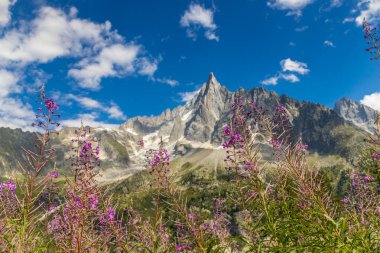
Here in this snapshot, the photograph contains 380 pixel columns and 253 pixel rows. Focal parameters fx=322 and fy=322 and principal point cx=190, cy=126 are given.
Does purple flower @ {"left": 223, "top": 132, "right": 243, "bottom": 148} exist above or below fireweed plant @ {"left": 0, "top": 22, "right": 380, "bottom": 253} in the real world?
above

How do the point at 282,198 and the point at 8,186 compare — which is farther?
the point at 8,186

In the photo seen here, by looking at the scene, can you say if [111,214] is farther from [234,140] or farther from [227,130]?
[227,130]

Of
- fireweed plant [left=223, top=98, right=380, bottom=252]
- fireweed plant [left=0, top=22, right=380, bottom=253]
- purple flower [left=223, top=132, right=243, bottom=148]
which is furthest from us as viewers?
purple flower [left=223, top=132, right=243, bottom=148]

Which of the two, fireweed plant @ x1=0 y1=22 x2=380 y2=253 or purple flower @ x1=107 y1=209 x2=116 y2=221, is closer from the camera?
fireweed plant @ x1=0 y1=22 x2=380 y2=253

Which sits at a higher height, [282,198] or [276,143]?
[276,143]

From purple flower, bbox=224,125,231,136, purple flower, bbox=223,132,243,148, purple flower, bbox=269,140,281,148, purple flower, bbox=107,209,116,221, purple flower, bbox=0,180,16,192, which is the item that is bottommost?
purple flower, bbox=107,209,116,221

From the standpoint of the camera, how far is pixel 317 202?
5.18 m

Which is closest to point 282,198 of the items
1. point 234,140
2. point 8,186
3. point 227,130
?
point 234,140

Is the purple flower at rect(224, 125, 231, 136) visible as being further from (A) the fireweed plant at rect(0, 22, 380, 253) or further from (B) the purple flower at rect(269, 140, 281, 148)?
(B) the purple flower at rect(269, 140, 281, 148)

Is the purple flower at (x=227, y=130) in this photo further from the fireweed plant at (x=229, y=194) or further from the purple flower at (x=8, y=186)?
the purple flower at (x=8, y=186)

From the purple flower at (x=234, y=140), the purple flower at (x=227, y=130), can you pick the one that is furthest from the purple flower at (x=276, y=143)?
the purple flower at (x=227, y=130)

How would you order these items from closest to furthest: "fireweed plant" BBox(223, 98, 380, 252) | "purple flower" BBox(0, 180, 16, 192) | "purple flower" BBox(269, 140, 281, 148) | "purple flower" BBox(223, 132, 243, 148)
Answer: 1. "fireweed plant" BBox(223, 98, 380, 252)
2. "purple flower" BBox(269, 140, 281, 148)
3. "purple flower" BBox(223, 132, 243, 148)
4. "purple flower" BBox(0, 180, 16, 192)

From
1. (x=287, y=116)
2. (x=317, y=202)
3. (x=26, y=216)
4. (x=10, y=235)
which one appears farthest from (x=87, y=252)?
(x=287, y=116)

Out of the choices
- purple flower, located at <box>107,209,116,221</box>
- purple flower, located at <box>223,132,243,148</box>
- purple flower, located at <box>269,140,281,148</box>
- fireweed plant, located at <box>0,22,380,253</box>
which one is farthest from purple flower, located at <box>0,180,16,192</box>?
purple flower, located at <box>269,140,281,148</box>
